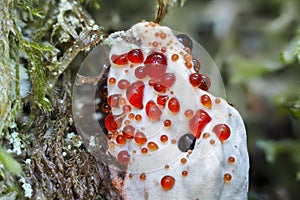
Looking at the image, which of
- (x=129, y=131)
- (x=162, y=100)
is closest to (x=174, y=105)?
(x=162, y=100)

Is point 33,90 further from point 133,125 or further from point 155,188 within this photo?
point 155,188

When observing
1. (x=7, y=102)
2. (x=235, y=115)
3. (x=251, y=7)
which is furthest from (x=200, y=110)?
(x=251, y=7)

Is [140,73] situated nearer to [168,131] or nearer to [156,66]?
[156,66]

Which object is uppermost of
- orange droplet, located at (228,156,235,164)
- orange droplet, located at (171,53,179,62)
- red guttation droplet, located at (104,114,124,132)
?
orange droplet, located at (171,53,179,62)

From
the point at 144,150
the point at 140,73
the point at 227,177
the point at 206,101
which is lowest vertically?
the point at 227,177

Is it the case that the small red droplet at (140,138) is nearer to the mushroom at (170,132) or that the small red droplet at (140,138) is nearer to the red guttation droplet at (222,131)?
the mushroom at (170,132)

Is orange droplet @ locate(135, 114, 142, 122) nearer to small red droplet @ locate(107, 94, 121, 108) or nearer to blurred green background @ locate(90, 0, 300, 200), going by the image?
small red droplet @ locate(107, 94, 121, 108)

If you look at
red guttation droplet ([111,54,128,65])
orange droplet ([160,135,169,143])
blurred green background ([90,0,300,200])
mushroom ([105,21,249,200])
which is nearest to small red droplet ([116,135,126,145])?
mushroom ([105,21,249,200])

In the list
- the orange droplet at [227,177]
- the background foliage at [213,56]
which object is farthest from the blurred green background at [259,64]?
the orange droplet at [227,177]
